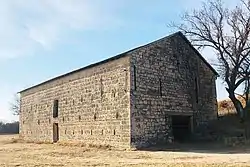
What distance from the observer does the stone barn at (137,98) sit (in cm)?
2150

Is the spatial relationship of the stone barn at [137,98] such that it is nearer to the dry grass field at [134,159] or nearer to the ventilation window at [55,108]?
the ventilation window at [55,108]

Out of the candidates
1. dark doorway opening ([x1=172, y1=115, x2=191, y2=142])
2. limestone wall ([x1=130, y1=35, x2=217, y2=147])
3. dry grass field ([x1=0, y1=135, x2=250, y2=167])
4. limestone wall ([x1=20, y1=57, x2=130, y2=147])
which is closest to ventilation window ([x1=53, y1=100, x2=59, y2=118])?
A: limestone wall ([x1=20, y1=57, x2=130, y2=147])

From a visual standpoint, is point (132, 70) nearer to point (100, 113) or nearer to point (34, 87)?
point (100, 113)

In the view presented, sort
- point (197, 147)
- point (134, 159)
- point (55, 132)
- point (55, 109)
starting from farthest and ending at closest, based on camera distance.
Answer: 1. point (55, 109)
2. point (55, 132)
3. point (197, 147)
4. point (134, 159)

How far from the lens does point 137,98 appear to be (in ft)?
70.4

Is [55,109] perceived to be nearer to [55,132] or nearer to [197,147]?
[55,132]

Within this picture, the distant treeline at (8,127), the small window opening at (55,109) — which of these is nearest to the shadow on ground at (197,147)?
the small window opening at (55,109)

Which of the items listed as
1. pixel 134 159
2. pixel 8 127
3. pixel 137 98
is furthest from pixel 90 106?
pixel 8 127

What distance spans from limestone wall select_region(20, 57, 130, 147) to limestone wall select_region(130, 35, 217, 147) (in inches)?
29.5

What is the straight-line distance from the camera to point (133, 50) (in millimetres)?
21922

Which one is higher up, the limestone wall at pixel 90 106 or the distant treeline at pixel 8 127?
the limestone wall at pixel 90 106

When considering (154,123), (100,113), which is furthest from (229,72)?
(100,113)

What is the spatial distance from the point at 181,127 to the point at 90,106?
264 inches

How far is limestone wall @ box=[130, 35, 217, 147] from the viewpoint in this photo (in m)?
21.6
